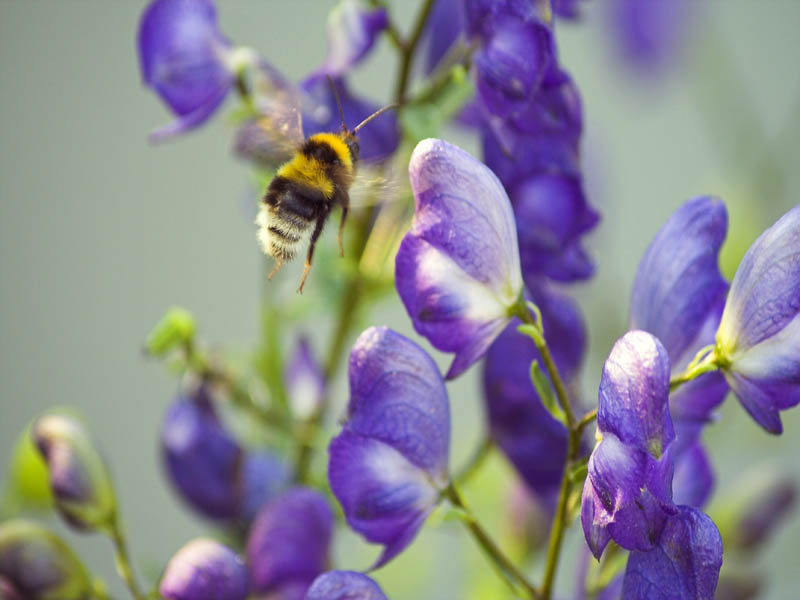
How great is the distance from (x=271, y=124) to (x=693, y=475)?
0.30 metres

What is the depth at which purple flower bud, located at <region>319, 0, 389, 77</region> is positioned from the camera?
23.5 inches

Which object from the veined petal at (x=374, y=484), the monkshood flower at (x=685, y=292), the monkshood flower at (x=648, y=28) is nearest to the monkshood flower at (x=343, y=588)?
the veined petal at (x=374, y=484)

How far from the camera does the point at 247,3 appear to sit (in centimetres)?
214

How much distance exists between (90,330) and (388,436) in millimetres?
1955

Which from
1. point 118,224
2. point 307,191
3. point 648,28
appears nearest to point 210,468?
point 307,191

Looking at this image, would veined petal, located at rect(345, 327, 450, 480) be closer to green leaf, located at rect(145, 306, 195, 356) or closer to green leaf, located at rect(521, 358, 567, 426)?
green leaf, located at rect(521, 358, 567, 426)

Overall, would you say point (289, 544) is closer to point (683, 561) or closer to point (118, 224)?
point (683, 561)

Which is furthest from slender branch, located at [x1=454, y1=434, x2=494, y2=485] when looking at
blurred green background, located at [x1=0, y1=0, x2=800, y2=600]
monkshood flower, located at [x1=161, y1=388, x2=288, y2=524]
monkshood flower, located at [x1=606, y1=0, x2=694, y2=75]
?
blurred green background, located at [x1=0, y1=0, x2=800, y2=600]

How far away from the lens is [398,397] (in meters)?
0.48

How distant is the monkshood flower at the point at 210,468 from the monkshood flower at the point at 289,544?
0.10m

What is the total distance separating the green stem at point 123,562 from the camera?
1.79ft

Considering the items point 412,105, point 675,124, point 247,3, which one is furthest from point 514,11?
point 675,124

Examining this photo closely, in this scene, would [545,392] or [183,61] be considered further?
[183,61]

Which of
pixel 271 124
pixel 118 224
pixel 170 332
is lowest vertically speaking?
pixel 118 224
